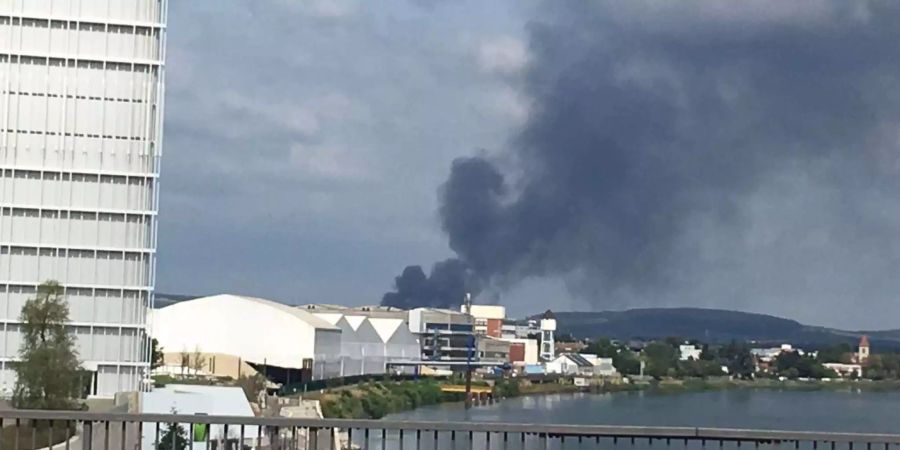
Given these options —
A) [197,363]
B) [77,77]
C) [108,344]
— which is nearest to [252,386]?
[197,363]

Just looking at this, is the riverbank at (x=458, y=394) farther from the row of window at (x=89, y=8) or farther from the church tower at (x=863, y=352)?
the row of window at (x=89, y=8)

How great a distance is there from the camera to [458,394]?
10869cm

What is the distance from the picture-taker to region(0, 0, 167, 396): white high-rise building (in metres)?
47.8

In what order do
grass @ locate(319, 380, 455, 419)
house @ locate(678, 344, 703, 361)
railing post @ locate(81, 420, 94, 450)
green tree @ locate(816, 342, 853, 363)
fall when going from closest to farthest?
railing post @ locate(81, 420, 94, 450) < grass @ locate(319, 380, 455, 419) < green tree @ locate(816, 342, 853, 363) < house @ locate(678, 344, 703, 361)

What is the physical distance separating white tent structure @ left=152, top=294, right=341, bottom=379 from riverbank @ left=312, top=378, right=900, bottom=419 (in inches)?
182

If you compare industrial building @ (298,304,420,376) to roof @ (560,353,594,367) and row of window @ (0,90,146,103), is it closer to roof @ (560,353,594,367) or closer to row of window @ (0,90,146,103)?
roof @ (560,353,594,367)

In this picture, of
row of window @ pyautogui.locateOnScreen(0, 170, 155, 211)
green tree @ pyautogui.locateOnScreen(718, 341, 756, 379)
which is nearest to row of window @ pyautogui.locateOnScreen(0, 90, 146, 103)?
row of window @ pyautogui.locateOnScreen(0, 170, 155, 211)

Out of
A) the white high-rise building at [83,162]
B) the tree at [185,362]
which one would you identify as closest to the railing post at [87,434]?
the white high-rise building at [83,162]

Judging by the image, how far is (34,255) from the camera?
157ft

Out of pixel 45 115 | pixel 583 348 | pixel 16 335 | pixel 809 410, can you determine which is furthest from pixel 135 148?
pixel 583 348

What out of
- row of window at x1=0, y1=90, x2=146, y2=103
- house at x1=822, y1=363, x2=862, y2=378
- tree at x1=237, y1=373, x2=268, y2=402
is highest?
row of window at x1=0, y1=90, x2=146, y2=103

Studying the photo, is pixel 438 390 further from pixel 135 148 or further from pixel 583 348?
pixel 583 348

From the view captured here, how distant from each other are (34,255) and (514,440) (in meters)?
34.0

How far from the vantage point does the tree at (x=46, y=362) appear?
3831 centimetres
